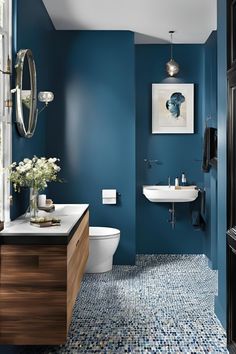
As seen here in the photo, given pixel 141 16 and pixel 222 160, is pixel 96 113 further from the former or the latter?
pixel 222 160

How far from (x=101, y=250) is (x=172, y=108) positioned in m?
2.04

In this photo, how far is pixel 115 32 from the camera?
4.78m

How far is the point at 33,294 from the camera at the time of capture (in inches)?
92.4

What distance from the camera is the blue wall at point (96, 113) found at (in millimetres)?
4797

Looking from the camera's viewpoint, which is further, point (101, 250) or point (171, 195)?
point (171, 195)

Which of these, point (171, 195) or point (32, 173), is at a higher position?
point (32, 173)

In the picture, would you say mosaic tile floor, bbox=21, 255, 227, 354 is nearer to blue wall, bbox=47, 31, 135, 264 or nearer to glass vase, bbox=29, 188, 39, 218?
blue wall, bbox=47, 31, 135, 264

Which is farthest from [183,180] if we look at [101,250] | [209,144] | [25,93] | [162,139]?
[25,93]

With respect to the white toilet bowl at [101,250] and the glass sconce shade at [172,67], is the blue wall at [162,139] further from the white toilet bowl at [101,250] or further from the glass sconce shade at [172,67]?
the white toilet bowl at [101,250]

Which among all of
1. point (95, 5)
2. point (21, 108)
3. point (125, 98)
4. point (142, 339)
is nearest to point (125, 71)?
point (125, 98)

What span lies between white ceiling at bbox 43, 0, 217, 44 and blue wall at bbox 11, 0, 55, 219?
0.69ft

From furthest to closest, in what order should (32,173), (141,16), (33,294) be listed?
(141,16) → (32,173) → (33,294)

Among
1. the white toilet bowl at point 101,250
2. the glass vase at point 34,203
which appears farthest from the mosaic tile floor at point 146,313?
the glass vase at point 34,203

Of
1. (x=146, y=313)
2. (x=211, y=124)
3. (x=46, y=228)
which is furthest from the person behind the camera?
(x=211, y=124)
